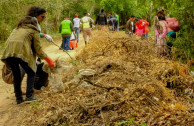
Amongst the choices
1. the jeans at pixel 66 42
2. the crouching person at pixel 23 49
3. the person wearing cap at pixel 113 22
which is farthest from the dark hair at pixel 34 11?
the person wearing cap at pixel 113 22

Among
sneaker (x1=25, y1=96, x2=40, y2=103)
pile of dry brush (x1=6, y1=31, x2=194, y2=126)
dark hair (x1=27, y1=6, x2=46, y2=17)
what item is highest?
dark hair (x1=27, y1=6, x2=46, y2=17)

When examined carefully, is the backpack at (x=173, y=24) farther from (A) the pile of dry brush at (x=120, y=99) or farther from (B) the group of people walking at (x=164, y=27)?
(A) the pile of dry brush at (x=120, y=99)

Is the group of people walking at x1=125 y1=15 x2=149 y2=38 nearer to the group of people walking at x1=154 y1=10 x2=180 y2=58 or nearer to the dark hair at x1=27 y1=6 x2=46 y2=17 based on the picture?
the group of people walking at x1=154 y1=10 x2=180 y2=58

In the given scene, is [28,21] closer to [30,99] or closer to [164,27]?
[30,99]

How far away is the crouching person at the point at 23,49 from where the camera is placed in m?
4.29

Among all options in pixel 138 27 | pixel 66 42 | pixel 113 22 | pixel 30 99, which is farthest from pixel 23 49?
pixel 113 22

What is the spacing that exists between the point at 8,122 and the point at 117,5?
25302 millimetres

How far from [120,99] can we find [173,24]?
17.5 ft

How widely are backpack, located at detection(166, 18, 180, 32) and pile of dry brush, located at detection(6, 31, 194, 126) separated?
82.3 inches

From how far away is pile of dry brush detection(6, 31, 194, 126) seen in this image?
3.40 m

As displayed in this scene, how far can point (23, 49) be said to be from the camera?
14.2ft

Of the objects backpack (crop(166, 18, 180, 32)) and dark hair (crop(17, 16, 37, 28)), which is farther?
backpack (crop(166, 18, 180, 32))

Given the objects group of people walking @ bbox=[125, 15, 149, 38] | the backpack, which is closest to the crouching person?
the backpack

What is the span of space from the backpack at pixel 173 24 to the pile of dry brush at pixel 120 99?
209 centimetres
